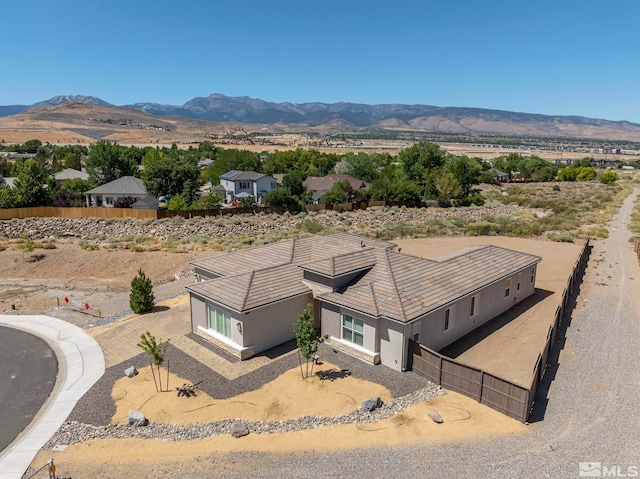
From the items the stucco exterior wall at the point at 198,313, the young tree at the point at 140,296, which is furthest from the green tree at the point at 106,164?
the stucco exterior wall at the point at 198,313

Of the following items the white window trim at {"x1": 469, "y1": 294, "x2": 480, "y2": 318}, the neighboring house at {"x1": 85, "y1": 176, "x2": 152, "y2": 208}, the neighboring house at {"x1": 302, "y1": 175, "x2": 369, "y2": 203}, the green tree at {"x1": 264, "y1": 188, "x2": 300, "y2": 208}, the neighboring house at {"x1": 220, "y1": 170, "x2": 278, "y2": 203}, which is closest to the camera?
the white window trim at {"x1": 469, "y1": 294, "x2": 480, "y2": 318}

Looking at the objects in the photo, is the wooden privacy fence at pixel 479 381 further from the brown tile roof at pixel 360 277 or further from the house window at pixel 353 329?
the house window at pixel 353 329

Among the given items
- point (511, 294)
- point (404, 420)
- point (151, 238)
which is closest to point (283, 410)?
point (404, 420)

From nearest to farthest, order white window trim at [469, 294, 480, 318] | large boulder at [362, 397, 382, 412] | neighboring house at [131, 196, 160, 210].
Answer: large boulder at [362, 397, 382, 412] → white window trim at [469, 294, 480, 318] → neighboring house at [131, 196, 160, 210]

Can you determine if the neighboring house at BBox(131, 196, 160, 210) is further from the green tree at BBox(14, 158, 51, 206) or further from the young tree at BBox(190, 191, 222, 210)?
the green tree at BBox(14, 158, 51, 206)

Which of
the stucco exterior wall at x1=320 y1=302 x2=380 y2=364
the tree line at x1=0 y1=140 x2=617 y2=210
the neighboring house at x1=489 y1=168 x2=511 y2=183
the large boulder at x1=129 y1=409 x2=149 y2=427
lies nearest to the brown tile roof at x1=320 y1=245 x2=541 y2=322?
the stucco exterior wall at x1=320 y1=302 x2=380 y2=364

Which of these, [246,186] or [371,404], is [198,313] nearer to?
[371,404]

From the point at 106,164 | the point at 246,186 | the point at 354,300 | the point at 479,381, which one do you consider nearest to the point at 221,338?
the point at 354,300
